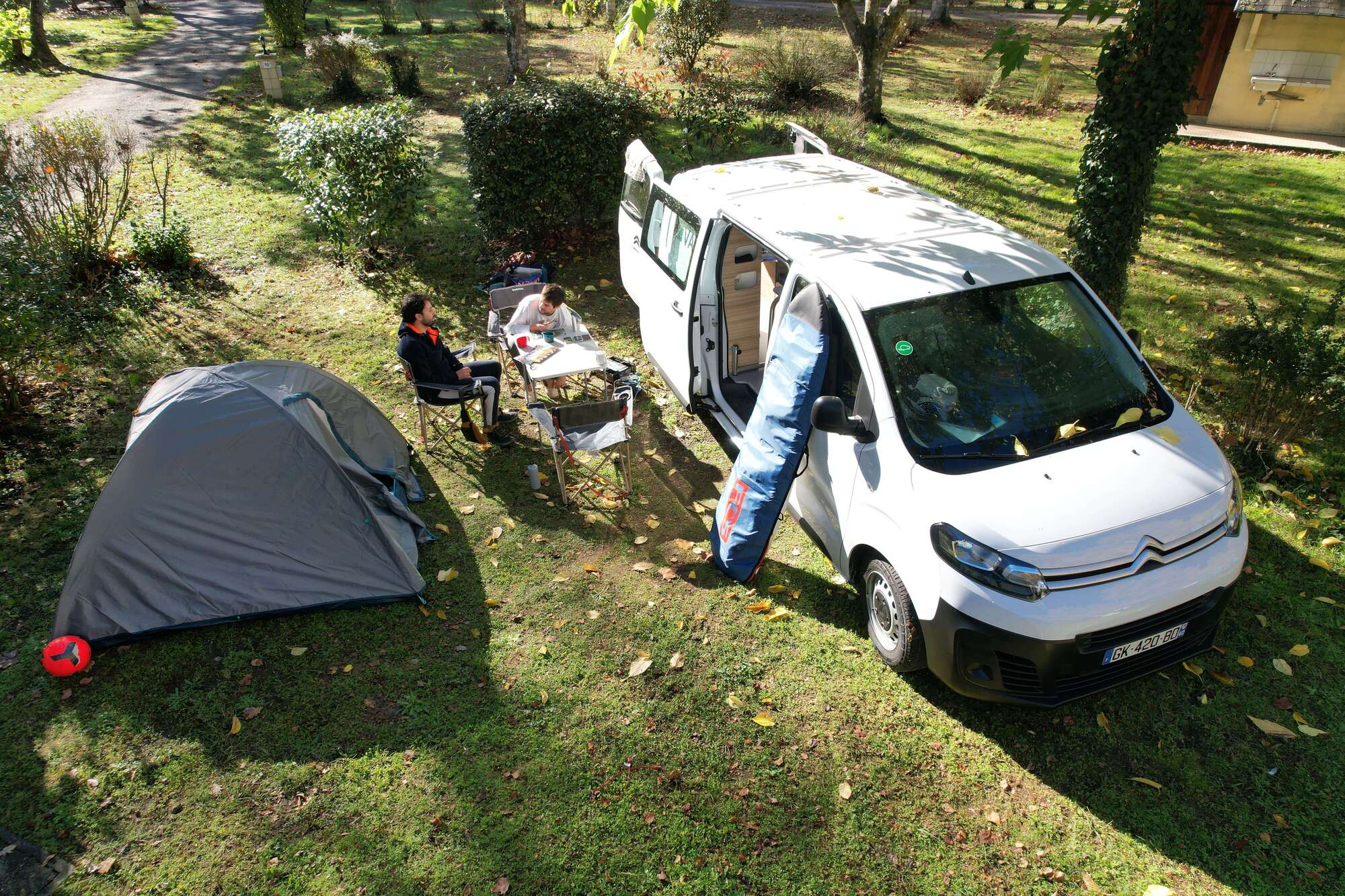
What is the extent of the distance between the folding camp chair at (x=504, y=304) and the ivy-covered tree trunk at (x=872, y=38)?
8.43 metres

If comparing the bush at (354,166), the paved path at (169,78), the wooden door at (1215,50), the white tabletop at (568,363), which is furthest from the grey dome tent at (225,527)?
the wooden door at (1215,50)

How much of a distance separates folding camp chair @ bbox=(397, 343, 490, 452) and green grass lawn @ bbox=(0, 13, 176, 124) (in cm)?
1389

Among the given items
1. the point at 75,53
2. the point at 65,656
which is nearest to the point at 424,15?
the point at 75,53

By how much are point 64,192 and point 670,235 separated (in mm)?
7533

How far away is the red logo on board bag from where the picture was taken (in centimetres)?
537

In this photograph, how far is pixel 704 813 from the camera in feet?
13.5

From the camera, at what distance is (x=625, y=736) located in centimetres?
454

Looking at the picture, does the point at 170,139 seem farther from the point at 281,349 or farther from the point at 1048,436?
the point at 1048,436

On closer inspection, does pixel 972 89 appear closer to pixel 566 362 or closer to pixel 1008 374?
pixel 566 362

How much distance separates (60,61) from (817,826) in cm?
2588

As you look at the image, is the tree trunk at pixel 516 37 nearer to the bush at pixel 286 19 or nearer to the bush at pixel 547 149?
the bush at pixel 547 149

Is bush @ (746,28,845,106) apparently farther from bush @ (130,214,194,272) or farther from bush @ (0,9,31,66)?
bush @ (0,9,31,66)

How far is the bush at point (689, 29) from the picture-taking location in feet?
57.7

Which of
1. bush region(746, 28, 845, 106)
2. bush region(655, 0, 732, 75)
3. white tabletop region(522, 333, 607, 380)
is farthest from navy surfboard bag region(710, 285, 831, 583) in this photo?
bush region(655, 0, 732, 75)
